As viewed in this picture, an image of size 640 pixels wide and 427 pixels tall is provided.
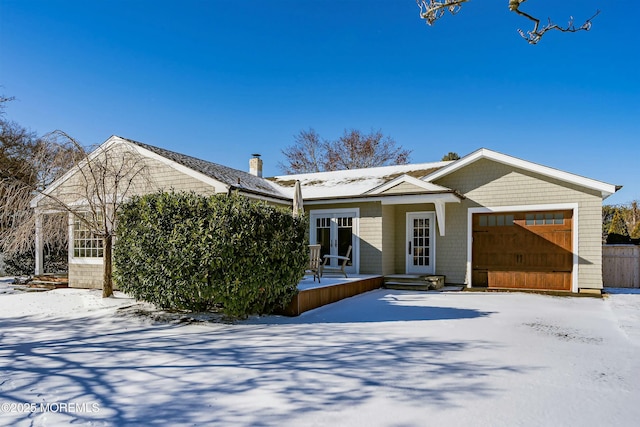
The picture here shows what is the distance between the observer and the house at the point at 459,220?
1116cm

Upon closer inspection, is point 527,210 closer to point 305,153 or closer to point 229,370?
point 229,370

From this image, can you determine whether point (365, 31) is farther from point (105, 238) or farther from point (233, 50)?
point (105, 238)

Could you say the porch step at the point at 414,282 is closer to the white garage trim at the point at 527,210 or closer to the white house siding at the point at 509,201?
the white house siding at the point at 509,201

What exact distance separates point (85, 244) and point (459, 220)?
1162 centimetres

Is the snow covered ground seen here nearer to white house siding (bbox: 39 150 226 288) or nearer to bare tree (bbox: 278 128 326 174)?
white house siding (bbox: 39 150 226 288)

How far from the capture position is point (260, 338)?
612cm

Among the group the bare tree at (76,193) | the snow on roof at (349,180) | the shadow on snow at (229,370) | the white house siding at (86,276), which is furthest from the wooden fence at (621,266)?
the white house siding at (86,276)

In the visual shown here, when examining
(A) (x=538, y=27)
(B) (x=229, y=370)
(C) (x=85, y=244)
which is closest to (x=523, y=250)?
(A) (x=538, y=27)

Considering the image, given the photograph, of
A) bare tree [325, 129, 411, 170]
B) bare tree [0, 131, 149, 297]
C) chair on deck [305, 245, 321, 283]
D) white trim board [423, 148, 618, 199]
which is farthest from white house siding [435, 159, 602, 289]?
bare tree [325, 129, 411, 170]

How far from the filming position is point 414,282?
12.0 metres

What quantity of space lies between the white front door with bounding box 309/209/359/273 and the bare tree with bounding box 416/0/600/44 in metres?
7.25

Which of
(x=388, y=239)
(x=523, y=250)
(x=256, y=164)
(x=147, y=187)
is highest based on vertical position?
(x=256, y=164)

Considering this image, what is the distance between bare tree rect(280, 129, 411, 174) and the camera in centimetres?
3083

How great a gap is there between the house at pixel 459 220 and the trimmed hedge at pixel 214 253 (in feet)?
10.9
